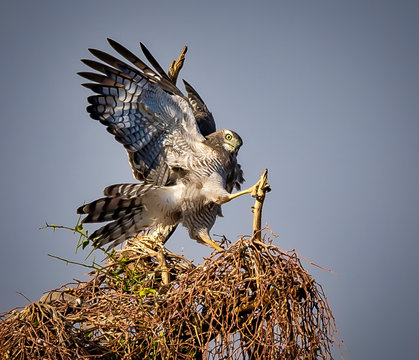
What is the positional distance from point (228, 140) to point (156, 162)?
70 centimetres

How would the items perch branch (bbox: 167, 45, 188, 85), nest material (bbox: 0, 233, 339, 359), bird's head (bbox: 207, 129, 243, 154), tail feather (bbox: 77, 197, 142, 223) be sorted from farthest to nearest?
perch branch (bbox: 167, 45, 188, 85)
bird's head (bbox: 207, 129, 243, 154)
tail feather (bbox: 77, 197, 142, 223)
nest material (bbox: 0, 233, 339, 359)

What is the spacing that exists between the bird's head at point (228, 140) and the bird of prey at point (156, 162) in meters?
0.05

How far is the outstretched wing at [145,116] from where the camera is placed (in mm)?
4316

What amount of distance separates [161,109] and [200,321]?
2.14 metres

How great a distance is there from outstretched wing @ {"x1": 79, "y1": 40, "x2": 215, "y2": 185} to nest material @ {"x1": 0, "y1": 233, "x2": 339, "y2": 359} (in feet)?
5.50

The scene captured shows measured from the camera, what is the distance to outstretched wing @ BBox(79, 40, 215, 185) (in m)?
4.32

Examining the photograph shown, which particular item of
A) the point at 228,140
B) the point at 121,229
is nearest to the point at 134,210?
the point at 121,229

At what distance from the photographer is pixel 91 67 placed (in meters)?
4.20

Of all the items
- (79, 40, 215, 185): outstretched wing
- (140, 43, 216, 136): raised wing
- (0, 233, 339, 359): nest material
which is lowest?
(0, 233, 339, 359): nest material

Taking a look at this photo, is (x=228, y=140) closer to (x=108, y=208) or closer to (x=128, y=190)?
(x=128, y=190)

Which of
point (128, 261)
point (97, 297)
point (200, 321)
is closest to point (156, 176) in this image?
point (128, 261)

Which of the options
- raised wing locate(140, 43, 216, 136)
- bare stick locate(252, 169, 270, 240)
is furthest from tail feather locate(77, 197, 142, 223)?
bare stick locate(252, 169, 270, 240)

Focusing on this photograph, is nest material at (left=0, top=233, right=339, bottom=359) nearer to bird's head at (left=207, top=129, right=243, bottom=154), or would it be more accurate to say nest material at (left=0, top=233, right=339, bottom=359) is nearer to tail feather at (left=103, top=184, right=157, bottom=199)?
tail feather at (left=103, top=184, right=157, bottom=199)

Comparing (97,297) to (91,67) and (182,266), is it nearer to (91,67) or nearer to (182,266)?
(182,266)
